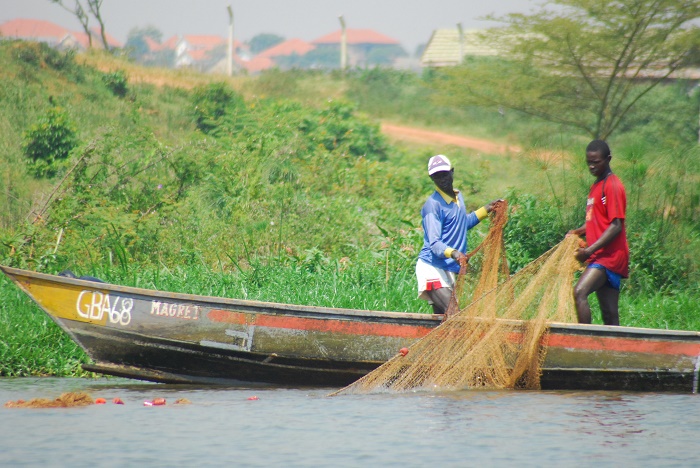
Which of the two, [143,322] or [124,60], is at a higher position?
[124,60]

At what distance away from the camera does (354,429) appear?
6781 millimetres

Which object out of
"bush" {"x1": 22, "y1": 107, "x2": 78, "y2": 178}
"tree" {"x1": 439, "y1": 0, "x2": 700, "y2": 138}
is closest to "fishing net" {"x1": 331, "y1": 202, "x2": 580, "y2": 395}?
"bush" {"x1": 22, "y1": 107, "x2": 78, "y2": 178}

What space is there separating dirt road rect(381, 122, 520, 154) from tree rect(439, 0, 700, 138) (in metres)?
5.39

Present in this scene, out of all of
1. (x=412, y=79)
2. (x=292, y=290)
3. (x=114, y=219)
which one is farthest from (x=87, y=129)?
(x=412, y=79)

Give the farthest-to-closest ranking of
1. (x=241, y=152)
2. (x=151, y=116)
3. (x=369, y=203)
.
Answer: (x=151, y=116)
(x=369, y=203)
(x=241, y=152)

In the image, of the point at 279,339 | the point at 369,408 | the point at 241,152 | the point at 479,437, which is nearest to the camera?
the point at 479,437

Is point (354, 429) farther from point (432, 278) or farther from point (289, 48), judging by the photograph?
point (289, 48)

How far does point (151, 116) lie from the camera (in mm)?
22953

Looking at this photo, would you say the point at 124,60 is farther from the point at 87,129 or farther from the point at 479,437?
the point at 479,437

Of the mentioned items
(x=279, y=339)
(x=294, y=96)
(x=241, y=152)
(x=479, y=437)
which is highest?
(x=294, y=96)

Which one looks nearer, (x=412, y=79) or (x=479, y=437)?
(x=479, y=437)

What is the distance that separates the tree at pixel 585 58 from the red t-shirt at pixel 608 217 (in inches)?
503

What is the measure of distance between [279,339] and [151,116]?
15970 millimetres

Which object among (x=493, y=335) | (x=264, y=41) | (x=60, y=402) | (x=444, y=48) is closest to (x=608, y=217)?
(x=493, y=335)
